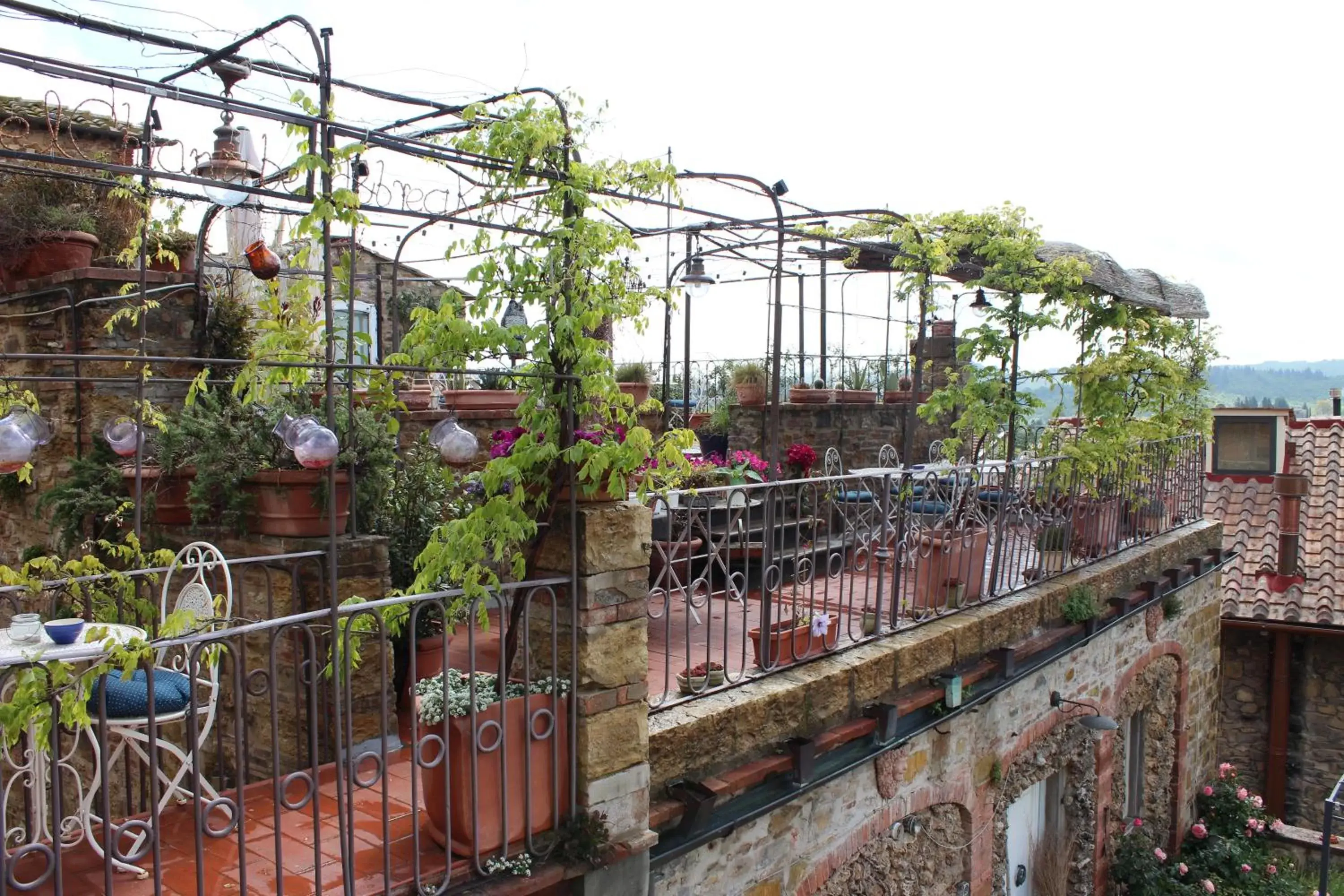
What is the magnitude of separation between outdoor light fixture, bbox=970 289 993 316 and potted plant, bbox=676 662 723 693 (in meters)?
4.35

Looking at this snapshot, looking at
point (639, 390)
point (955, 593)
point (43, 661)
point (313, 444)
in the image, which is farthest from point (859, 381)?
point (43, 661)

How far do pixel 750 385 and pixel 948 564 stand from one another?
4540 mm

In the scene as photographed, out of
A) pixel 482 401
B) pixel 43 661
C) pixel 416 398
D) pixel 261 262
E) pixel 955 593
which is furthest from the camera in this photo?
pixel 416 398

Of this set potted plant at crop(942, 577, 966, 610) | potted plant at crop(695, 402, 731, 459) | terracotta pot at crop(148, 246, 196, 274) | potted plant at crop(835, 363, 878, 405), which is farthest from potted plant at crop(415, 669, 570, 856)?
potted plant at crop(835, 363, 878, 405)

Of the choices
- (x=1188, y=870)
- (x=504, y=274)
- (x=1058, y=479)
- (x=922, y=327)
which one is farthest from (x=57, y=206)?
(x=1188, y=870)

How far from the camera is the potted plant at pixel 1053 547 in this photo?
277 inches


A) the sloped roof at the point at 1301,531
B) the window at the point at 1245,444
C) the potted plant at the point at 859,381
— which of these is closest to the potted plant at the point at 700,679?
the potted plant at the point at 859,381

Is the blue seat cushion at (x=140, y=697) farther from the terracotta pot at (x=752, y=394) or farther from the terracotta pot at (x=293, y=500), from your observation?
the terracotta pot at (x=752, y=394)

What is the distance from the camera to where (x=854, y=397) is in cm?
1055

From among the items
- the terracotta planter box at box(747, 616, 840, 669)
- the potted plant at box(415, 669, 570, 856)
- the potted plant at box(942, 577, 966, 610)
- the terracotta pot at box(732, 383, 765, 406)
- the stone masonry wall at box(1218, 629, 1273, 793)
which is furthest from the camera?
the stone masonry wall at box(1218, 629, 1273, 793)

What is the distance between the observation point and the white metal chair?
2.78 metres

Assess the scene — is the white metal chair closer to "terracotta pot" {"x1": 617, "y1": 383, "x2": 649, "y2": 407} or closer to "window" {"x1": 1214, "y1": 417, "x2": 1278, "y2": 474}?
"terracotta pot" {"x1": 617, "y1": 383, "x2": 649, "y2": 407}

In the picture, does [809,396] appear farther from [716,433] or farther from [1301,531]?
[1301,531]

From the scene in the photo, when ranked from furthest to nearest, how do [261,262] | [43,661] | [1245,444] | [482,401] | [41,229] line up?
1. [1245,444]
2. [482,401]
3. [41,229]
4. [261,262]
5. [43,661]
